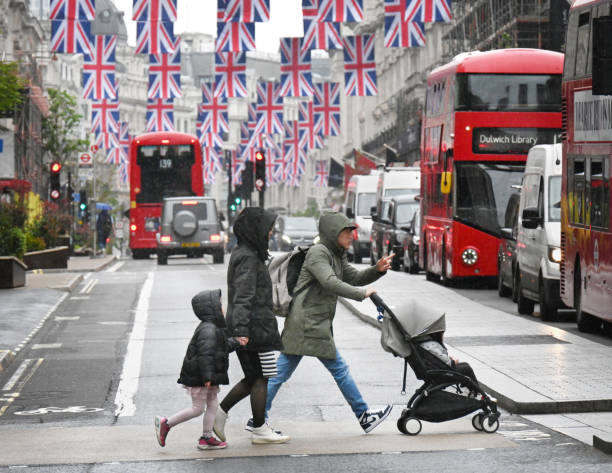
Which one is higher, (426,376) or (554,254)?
Result: (554,254)

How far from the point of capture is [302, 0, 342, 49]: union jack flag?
35.3 m

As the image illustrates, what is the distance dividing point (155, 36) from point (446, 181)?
1005cm

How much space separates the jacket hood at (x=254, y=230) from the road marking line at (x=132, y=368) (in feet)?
9.00

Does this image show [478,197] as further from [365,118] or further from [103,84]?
[365,118]

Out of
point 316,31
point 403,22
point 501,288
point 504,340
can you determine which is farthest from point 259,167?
point 504,340

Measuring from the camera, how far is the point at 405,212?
3869 centimetres

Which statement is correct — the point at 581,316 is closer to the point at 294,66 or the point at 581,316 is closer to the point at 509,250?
the point at 509,250

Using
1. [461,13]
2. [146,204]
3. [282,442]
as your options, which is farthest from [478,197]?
[461,13]

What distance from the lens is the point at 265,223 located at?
32.0ft

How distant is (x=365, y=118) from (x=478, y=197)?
2874 inches

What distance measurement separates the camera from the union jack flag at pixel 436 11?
1312 inches

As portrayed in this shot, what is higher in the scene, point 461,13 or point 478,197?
point 461,13

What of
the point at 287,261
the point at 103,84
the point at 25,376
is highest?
the point at 103,84

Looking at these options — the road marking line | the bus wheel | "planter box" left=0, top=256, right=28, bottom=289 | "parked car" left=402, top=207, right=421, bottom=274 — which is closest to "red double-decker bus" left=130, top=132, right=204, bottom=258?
"parked car" left=402, top=207, right=421, bottom=274
